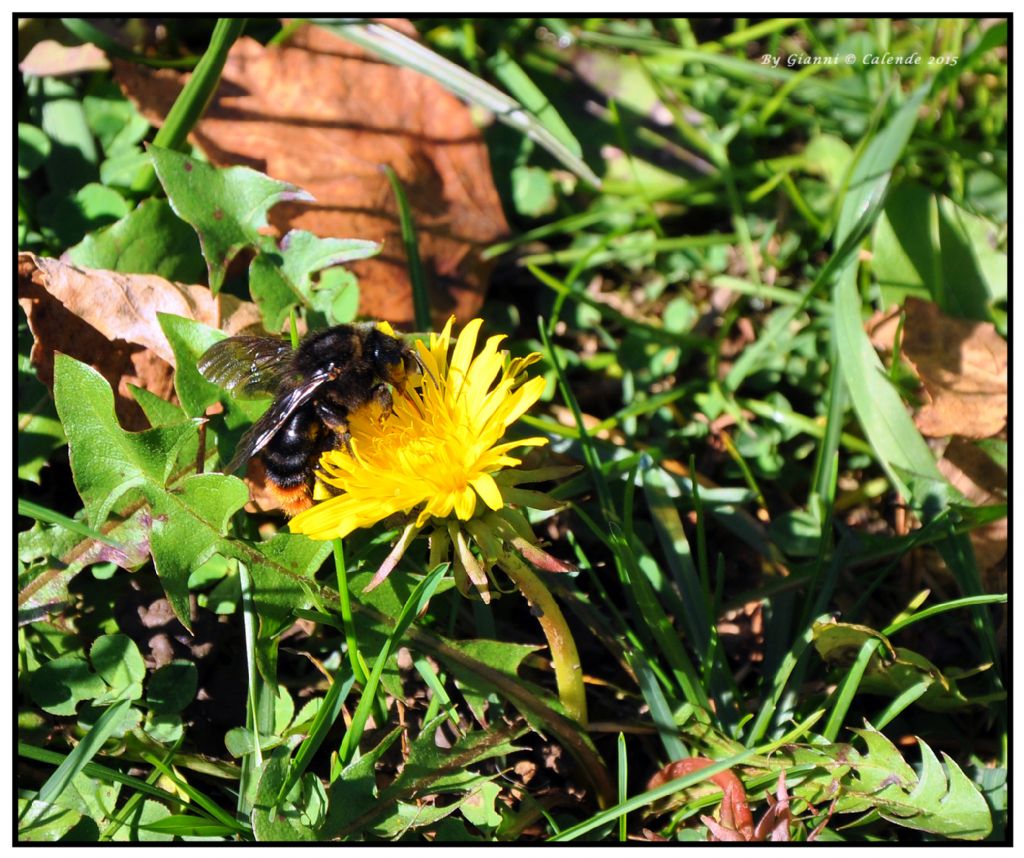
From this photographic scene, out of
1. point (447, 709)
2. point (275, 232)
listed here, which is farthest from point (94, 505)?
point (275, 232)

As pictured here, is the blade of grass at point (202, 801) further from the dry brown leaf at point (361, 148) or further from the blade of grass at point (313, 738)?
the dry brown leaf at point (361, 148)

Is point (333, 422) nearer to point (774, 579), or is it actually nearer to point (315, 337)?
point (315, 337)

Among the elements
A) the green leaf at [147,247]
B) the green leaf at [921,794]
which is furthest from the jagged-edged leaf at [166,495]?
the green leaf at [921,794]

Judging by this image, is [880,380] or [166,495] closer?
[166,495]

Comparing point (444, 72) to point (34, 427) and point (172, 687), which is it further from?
point (172, 687)

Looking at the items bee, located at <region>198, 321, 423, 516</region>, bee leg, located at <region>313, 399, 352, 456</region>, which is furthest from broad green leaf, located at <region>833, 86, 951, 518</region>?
bee leg, located at <region>313, 399, 352, 456</region>

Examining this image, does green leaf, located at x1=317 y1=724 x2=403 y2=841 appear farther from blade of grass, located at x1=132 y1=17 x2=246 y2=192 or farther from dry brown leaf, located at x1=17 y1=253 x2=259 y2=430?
blade of grass, located at x1=132 y1=17 x2=246 y2=192

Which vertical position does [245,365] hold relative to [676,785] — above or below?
above

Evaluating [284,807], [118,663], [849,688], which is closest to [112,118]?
[118,663]
